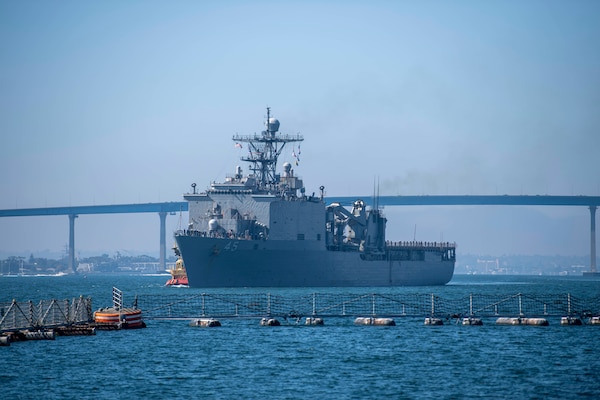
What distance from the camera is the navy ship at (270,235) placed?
3059 inches

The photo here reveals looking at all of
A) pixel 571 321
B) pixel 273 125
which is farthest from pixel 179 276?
pixel 571 321

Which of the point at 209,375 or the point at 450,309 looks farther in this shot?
the point at 450,309

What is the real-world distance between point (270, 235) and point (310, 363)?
4265 cm

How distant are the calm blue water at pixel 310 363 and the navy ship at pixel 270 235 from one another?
28.5 meters

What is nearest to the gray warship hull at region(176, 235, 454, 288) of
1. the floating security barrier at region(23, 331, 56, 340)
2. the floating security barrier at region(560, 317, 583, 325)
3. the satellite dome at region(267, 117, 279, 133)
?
the satellite dome at region(267, 117, 279, 133)

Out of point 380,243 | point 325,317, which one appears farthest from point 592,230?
point 325,317

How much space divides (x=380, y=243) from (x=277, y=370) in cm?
6200

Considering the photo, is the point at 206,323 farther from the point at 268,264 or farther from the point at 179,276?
the point at 179,276

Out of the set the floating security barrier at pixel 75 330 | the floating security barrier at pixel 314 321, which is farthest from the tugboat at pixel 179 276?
the floating security barrier at pixel 75 330

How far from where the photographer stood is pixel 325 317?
52625mm

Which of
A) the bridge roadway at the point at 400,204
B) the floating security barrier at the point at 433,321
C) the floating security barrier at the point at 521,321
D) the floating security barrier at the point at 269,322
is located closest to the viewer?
the floating security barrier at the point at 269,322

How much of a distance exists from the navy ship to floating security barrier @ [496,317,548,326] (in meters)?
30.1

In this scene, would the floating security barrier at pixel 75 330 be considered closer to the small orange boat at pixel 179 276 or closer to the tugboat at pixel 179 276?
the tugboat at pixel 179 276

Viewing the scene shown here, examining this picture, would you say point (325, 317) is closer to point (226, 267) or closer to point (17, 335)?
point (17, 335)
